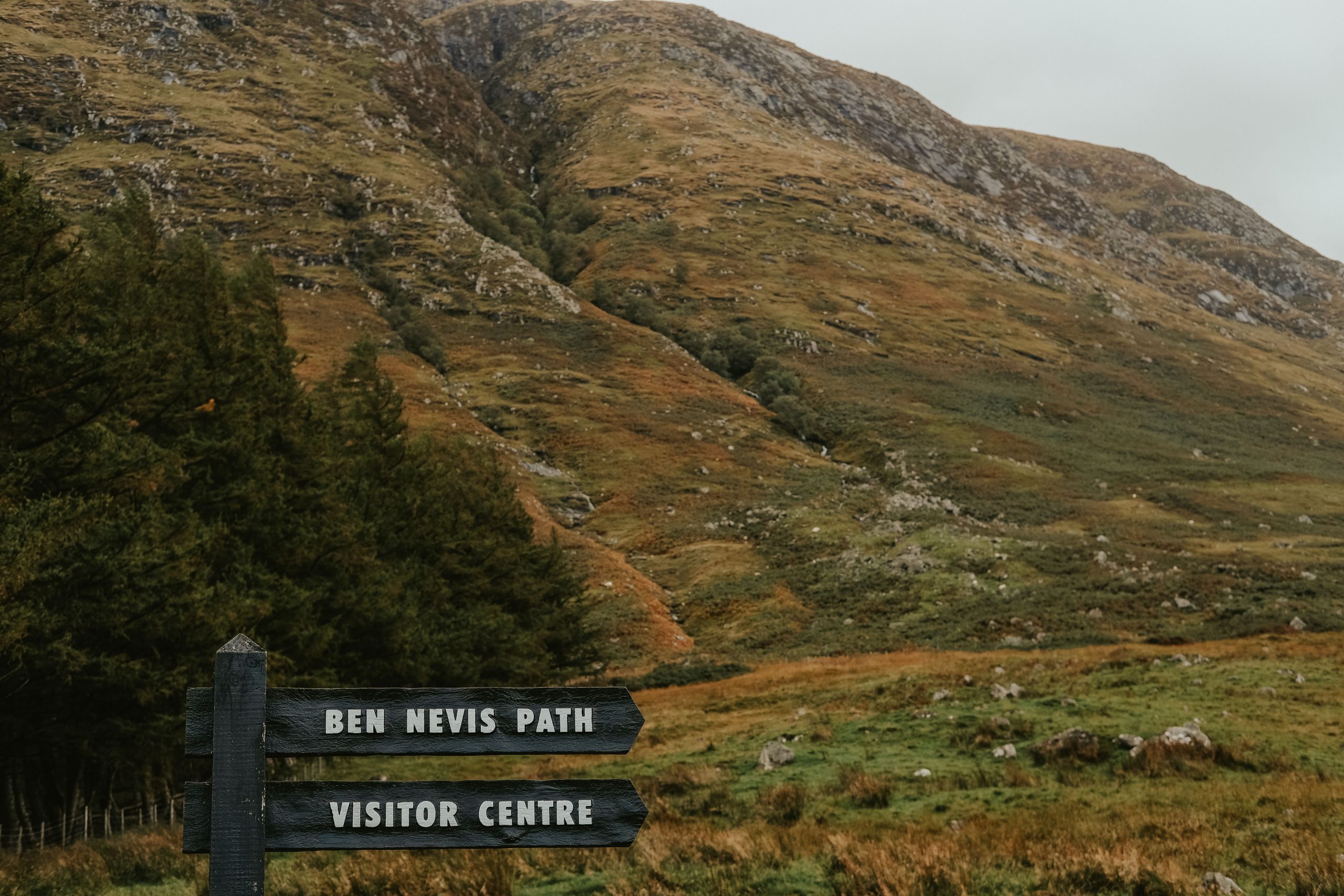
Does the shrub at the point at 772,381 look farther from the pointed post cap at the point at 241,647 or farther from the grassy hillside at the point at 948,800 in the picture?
the pointed post cap at the point at 241,647

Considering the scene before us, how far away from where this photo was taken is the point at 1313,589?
1896 inches

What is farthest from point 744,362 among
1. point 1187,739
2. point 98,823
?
point 1187,739

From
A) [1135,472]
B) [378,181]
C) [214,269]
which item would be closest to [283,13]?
[378,181]

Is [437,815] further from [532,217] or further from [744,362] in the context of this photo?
[532,217]

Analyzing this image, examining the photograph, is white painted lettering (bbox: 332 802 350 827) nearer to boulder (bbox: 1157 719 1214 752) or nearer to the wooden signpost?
the wooden signpost

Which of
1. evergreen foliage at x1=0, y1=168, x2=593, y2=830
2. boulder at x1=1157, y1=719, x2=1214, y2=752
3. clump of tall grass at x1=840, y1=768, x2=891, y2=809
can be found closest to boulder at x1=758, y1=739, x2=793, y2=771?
Result: clump of tall grass at x1=840, y1=768, x2=891, y2=809

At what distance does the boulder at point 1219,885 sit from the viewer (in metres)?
7.91

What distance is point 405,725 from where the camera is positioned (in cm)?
551

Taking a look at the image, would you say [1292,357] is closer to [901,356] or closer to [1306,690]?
[901,356]

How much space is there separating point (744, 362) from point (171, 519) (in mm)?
114883

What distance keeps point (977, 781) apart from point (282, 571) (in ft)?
59.4

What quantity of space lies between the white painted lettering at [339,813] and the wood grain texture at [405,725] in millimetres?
287

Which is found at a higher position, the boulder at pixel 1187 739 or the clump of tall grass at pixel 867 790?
the boulder at pixel 1187 739

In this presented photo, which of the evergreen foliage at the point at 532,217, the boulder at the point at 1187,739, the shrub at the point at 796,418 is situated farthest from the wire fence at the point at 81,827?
the evergreen foliage at the point at 532,217
